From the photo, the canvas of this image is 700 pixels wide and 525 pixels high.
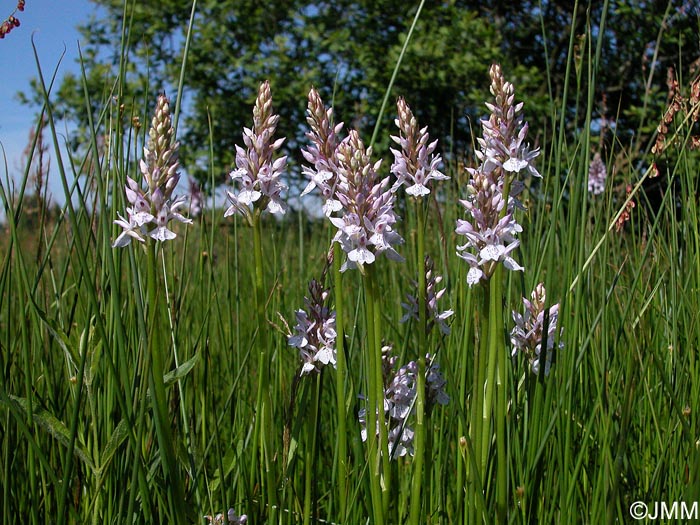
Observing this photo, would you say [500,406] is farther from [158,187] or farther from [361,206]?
[158,187]

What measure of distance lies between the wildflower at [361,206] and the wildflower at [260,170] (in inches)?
6.6

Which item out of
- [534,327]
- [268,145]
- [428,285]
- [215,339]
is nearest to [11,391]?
[268,145]

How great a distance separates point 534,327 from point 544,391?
0.62 ft

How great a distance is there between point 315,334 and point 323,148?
1.45 ft

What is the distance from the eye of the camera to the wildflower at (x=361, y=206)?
4.28ft

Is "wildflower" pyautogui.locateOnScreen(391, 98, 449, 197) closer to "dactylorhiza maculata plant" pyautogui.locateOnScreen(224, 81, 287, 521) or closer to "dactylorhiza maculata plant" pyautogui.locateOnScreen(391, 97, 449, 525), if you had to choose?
"dactylorhiza maculata plant" pyautogui.locateOnScreen(391, 97, 449, 525)

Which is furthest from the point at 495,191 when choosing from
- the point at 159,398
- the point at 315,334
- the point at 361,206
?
the point at 159,398

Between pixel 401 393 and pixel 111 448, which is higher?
pixel 401 393

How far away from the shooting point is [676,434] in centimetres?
212

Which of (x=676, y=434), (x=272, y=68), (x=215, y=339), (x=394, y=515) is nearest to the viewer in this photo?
(x=394, y=515)

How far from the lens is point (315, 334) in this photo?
1627mm

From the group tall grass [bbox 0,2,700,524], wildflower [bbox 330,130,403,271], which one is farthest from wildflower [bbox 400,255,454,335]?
wildflower [bbox 330,130,403,271]

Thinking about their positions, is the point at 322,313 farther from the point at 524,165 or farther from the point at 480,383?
the point at 524,165

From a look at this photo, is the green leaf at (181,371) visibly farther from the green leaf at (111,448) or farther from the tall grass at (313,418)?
the green leaf at (111,448)
